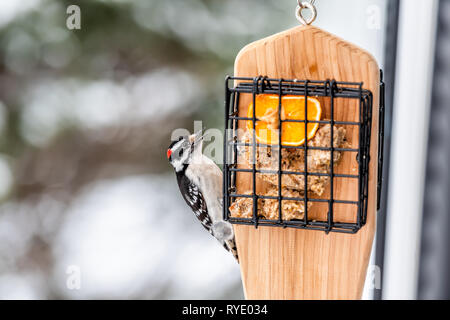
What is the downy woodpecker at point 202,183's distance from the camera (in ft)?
3.91

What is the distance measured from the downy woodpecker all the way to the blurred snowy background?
18.0 inches

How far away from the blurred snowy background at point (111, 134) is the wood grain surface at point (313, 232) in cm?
69

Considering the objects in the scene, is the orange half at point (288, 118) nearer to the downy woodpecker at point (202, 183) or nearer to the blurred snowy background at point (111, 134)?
the downy woodpecker at point (202, 183)

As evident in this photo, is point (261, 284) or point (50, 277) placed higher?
point (261, 284)

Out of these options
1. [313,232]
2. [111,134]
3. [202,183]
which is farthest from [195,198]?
[111,134]

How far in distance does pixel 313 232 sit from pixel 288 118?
24 cm

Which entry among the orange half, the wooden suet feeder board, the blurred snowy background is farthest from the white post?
the orange half

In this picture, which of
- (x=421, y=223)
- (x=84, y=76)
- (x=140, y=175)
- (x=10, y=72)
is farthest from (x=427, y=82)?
(x=10, y=72)

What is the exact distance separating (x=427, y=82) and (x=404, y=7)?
287 mm

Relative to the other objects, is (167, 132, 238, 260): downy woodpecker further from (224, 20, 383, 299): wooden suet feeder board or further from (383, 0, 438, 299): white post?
(383, 0, 438, 299): white post

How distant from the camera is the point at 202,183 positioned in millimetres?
1214

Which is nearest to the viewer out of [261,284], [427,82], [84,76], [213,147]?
[261,284]

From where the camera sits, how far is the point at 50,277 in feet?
5.82

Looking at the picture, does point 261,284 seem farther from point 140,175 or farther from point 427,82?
point 140,175
